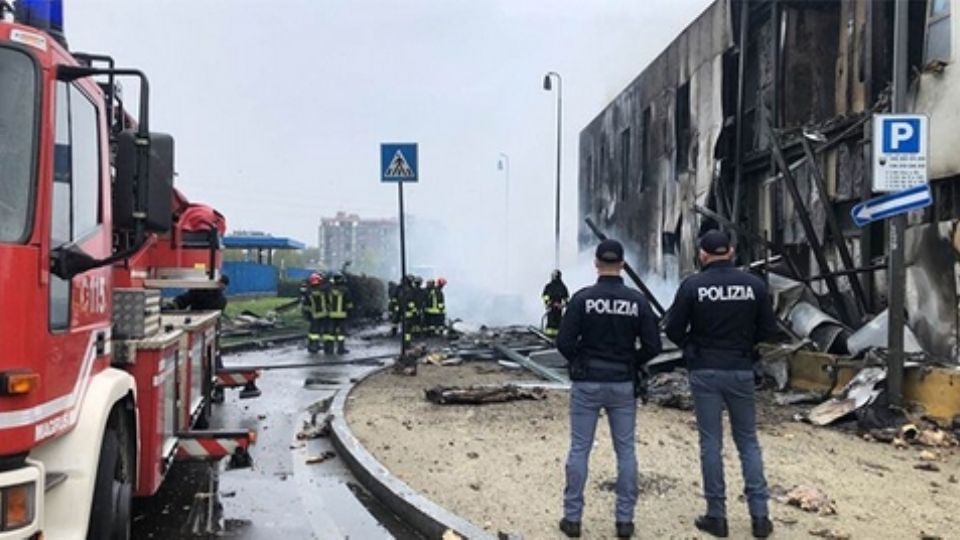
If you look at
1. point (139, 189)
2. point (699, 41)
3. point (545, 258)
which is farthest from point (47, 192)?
point (545, 258)

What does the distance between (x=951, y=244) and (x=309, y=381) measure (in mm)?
8775

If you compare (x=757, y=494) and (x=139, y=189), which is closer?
(x=139, y=189)

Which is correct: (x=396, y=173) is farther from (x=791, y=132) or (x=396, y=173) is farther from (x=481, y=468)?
(x=791, y=132)

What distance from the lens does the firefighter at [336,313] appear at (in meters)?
15.5

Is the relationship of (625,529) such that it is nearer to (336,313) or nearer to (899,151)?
(899,151)

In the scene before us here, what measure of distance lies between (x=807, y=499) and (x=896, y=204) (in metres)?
3.61

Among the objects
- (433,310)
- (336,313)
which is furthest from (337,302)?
(433,310)

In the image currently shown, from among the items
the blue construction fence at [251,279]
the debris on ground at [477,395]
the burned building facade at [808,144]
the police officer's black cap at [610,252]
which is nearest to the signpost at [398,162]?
the debris on ground at [477,395]

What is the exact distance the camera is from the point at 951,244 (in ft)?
29.4

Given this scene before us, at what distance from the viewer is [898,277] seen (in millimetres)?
7938

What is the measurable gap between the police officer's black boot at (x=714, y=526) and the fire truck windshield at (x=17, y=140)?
159 inches

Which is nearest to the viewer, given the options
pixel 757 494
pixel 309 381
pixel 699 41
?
pixel 757 494

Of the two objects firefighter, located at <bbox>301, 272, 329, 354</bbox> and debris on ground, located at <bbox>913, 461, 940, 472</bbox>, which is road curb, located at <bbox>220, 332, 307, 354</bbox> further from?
debris on ground, located at <bbox>913, 461, 940, 472</bbox>

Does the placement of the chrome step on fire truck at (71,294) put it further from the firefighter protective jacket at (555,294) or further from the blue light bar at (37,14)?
the firefighter protective jacket at (555,294)
